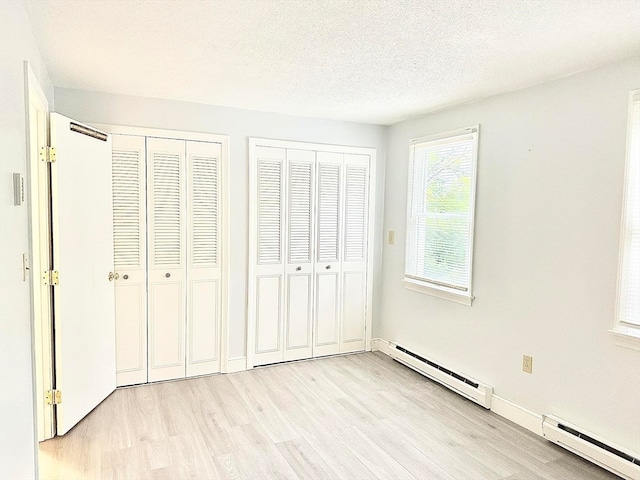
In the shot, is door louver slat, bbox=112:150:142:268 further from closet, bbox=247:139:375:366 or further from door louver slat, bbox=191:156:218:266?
closet, bbox=247:139:375:366

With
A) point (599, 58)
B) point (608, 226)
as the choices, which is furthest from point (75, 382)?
point (599, 58)

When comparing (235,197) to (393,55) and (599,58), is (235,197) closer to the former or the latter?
(393,55)

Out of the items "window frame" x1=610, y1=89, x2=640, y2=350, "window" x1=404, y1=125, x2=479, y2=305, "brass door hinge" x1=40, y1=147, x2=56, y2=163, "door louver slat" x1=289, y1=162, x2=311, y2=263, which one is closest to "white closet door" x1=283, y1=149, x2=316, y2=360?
"door louver slat" x1=289, y1=162, x2=311, y2=263

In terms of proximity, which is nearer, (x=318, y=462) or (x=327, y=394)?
(x=318, y=462)

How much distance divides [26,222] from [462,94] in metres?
2.93

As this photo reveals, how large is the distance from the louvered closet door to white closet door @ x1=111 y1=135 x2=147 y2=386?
94 cm

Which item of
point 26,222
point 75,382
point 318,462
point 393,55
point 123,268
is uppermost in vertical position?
point 393,55

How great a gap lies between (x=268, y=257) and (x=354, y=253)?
96 cm

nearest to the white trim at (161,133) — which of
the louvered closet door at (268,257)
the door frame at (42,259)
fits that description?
the louvered closet door at (268,257)

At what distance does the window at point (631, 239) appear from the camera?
92.5 inches

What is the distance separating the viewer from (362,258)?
4.50 metres

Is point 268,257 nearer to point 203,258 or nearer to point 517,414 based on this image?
point 203,258

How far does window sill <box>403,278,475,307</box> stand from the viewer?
3449 millimetres

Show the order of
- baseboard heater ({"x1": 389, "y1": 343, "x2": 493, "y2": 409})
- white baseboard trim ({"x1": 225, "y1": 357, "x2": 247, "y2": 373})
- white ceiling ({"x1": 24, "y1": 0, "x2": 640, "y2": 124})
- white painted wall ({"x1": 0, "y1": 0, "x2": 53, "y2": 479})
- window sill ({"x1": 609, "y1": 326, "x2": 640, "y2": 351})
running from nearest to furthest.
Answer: white painted wall ({"x1": 0, "y1": 0, "x2": 53, "y2": 479})
white ceiling ({"x1": 24, "y1": 0, "x2": 640, "y2": 124})
window sill ({"x1": 609, "y1": 326, "x2": 640, "y2": 351})
baseboard heater ({"x1": 389, "y1": 343, "x2": 493, "y2": 409})
white baseboard trim ({"x1": 225, "y1": 357, "x2": 247, "y2": 373})
